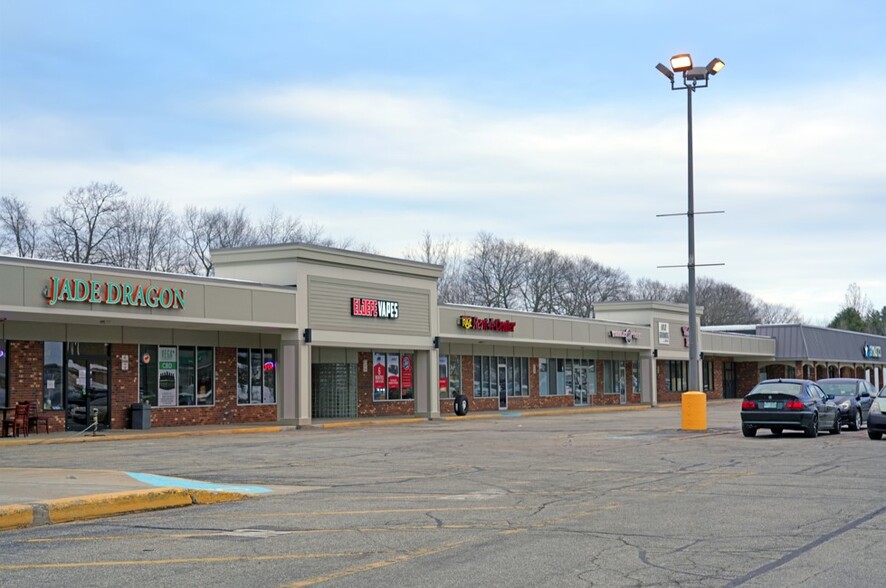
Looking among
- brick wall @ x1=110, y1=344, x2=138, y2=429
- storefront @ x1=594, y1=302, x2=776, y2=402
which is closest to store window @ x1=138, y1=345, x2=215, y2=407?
brick wall @ x1=110, y1=344, x2=138, y2=429

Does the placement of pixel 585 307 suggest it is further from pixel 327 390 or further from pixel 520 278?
pixel 327 390

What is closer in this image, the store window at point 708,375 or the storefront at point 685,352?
the storefront at point 685,352

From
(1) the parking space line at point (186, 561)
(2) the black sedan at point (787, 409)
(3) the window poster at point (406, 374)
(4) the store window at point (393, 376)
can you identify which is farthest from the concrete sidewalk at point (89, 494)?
(3) the window poster at point (406, 374)

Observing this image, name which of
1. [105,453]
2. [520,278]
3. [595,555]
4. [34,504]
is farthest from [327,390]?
[520,278]

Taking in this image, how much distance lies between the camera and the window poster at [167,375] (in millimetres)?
33844

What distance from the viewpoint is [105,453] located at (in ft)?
73.4

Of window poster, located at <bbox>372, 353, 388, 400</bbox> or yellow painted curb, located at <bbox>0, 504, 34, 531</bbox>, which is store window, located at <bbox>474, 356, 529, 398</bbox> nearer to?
window poster, located at <bbox>372, 353, 388, 400</bbox>

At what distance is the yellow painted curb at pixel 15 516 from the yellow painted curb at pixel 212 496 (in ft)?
8.02

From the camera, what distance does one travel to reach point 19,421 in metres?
28.4

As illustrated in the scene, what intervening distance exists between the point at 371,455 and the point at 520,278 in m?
76.7

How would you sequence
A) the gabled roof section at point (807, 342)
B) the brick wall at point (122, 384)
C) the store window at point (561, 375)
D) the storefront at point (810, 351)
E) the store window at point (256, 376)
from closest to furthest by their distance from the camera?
the brick wall at point (122, 384) → the store window at point (256, 376) → the store window at point (561, 375) → the gabled roof section at point (807, 342) → the storefront at point (810, 351)

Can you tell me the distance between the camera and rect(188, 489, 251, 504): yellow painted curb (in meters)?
13.9

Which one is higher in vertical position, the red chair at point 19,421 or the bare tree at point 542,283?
the bare tree at point 542,283

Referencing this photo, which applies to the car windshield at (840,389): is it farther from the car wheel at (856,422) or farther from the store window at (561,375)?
the store window at (561,375)
